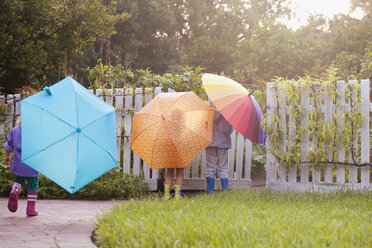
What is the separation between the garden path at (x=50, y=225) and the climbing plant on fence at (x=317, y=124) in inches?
117

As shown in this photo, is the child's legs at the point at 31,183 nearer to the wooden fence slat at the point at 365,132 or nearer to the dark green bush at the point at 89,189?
the dark green bush at the point at 89,189

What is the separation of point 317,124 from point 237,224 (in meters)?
3.63

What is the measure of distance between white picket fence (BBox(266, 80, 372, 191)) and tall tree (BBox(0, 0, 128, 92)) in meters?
7.93

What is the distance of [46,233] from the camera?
4.08m

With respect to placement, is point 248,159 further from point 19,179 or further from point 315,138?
point 19,179

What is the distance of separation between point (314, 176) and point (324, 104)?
116cm

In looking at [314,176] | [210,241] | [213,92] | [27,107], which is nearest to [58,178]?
[27,107]

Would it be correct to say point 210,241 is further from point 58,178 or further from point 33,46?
point 33,46

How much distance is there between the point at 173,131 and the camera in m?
5.86

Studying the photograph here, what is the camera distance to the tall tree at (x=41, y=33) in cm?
1277

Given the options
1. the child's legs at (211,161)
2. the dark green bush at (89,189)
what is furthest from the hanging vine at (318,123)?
the dark green bush at (89,189)

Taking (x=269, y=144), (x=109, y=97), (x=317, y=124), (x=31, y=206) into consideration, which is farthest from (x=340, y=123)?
(x=31, y=206)

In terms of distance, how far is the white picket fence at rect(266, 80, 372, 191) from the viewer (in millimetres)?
6406

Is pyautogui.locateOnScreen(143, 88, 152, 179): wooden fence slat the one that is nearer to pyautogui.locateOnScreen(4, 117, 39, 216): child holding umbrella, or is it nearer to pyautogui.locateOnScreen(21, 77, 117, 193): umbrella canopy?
pyautogui.locateOnScreen(4, 117, 39, 216): child holding umbrella
